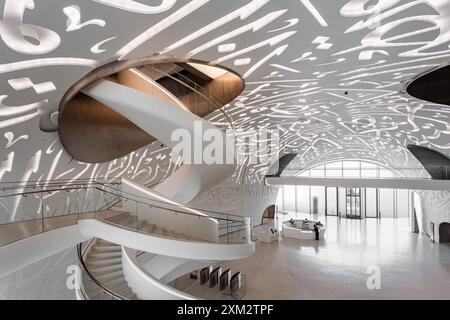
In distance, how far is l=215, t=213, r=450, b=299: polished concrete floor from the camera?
11.0 m

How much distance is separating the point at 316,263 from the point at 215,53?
1206 centimetres

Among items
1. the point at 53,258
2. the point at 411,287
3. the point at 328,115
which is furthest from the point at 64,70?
the point at 411,287

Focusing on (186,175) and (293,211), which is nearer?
(186,175)

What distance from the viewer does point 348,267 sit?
13711 mm

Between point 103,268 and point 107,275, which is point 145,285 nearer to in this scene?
point 107,275

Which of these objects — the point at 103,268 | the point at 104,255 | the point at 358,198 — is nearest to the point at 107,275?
the point at 103,268

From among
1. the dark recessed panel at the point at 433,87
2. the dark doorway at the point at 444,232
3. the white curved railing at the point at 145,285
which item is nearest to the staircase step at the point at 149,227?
the white curved railing at the point at 145,285

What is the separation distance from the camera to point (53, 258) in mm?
9305

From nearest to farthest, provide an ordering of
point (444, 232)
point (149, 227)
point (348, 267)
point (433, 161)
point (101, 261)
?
point (101, 261), point (149, 227), point (348, 267), point (433, 161), point (444, 232)

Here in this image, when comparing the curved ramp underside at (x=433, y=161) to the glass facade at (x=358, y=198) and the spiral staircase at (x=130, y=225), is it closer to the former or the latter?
the glass facade at (x=358, y=198)

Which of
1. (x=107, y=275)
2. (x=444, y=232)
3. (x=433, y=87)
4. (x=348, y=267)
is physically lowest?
(x=348, y=267)

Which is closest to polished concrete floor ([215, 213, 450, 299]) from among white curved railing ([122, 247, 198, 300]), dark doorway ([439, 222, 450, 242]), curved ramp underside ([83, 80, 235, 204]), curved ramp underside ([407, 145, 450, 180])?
dark doorway ([439, 222, 450, 242])
